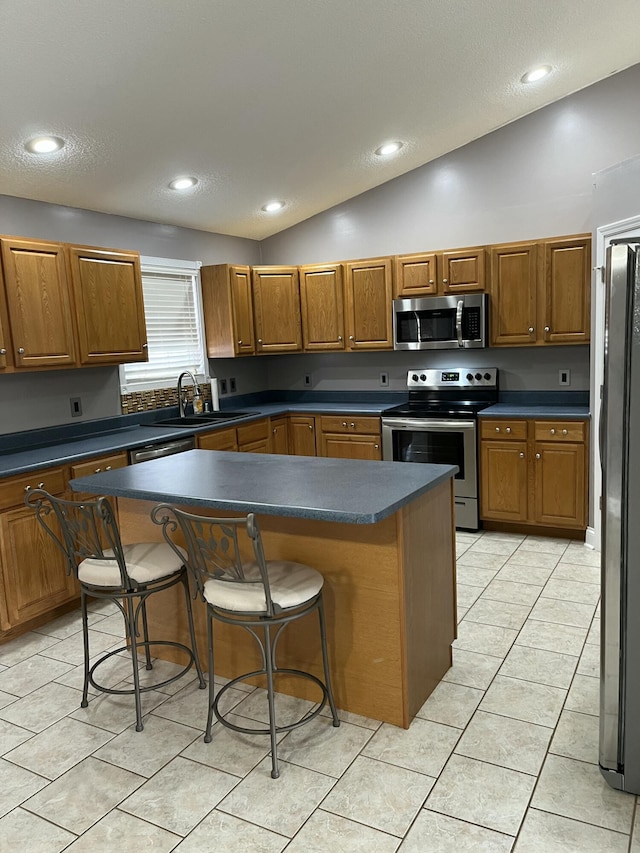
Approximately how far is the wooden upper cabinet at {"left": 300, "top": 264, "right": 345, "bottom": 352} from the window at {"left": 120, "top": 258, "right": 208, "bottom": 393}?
930 mm

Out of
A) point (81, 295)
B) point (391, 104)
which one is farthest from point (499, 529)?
point (81, 295)

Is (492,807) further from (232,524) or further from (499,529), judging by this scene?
(499,529)

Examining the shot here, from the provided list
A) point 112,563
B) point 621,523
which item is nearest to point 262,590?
point 112,563

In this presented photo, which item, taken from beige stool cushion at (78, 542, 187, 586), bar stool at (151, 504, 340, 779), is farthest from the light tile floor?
beige stool cushion at (78, 542, 187, 586)

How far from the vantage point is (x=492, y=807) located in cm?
208

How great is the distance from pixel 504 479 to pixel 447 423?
59 centimetres

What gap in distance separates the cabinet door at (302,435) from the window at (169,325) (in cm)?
93

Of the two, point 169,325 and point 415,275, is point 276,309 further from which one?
point 415,275

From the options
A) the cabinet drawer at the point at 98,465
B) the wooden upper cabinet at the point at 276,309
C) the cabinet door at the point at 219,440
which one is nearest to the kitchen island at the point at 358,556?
the cabinet drawer at the point at 98,465

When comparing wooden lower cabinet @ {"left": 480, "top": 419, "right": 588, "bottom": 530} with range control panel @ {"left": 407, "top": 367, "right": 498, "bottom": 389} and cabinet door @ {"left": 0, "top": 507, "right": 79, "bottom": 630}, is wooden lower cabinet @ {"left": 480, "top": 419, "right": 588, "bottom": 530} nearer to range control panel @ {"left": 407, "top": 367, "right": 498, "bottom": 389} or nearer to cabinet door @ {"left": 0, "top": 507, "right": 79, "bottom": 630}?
range control panel @ {"left": 407, "top": 367, "right": 498, "bottom": 389}

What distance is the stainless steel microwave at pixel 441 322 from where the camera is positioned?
4.95m

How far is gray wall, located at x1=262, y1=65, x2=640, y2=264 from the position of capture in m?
4.59

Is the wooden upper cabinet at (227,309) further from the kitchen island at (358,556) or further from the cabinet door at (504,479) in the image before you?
the kitchen island at (358,556)

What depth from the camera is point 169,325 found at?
5363mm
